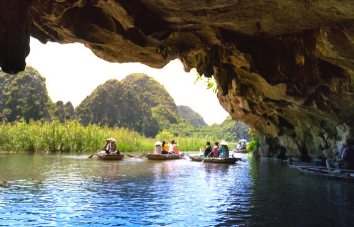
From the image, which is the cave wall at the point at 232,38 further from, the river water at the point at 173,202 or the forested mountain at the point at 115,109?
the forested mountain at the point at 115,109

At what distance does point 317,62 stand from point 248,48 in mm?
1978

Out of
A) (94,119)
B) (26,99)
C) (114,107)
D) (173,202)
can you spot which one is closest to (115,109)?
(114,107)

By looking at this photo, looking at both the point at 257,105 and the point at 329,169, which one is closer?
the point at 329,169

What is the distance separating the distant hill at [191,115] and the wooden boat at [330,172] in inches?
5404

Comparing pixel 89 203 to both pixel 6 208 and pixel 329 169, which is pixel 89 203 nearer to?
pixel 6 208

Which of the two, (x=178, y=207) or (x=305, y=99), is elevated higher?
(x=305, y=99)

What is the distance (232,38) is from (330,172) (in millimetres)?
5346

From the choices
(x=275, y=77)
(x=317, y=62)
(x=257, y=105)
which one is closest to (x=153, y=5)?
(x=275, y=77)

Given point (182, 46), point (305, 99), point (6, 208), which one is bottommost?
point (6, 208)

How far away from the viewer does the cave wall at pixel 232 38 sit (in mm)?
A: 5941

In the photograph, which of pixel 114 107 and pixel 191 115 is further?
pixel 191 115

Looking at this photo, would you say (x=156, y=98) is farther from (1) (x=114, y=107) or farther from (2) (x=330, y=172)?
(2) (x=330, y=172)

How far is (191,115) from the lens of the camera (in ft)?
502

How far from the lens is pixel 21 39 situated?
5.31 metres
